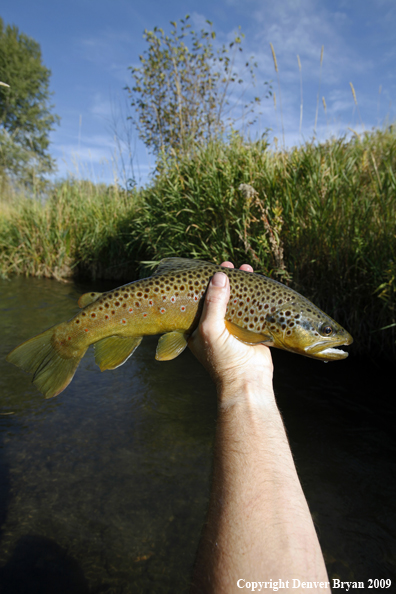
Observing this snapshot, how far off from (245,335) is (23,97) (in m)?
41.9

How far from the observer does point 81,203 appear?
11.8 metres

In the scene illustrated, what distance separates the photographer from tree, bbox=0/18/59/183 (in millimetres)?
32406

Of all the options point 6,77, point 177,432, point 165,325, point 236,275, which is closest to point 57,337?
point 165,325

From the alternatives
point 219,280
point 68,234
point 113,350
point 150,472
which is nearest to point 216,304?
point 219,280

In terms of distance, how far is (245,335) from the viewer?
2.23 meters

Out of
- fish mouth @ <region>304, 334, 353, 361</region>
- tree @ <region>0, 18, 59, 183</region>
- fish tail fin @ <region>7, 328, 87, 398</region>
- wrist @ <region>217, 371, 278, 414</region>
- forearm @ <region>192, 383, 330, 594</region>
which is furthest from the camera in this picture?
tree @ <region>0, 18, 59, 183</region>

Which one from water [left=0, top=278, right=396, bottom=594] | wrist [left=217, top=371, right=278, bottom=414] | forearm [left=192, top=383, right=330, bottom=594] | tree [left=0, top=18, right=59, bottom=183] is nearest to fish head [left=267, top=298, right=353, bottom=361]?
wrist [left=217, top=371, right=278, bottom=414]

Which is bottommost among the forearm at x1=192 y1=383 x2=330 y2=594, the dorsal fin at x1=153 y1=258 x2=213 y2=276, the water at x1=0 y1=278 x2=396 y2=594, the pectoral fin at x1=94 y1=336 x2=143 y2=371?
the water at x1=0 y1=278 x2=396 y2=594

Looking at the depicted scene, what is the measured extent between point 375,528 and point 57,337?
310 cm

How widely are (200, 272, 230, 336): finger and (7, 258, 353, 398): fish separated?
74mm

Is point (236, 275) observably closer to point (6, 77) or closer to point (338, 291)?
point (338, 291)

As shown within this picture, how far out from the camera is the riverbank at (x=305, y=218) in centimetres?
508

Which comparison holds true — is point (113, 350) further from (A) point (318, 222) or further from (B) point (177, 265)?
(A) point (318, 222)

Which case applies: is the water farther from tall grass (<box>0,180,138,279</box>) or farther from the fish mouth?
tall grass (<box>0,180,138,279</box>)
